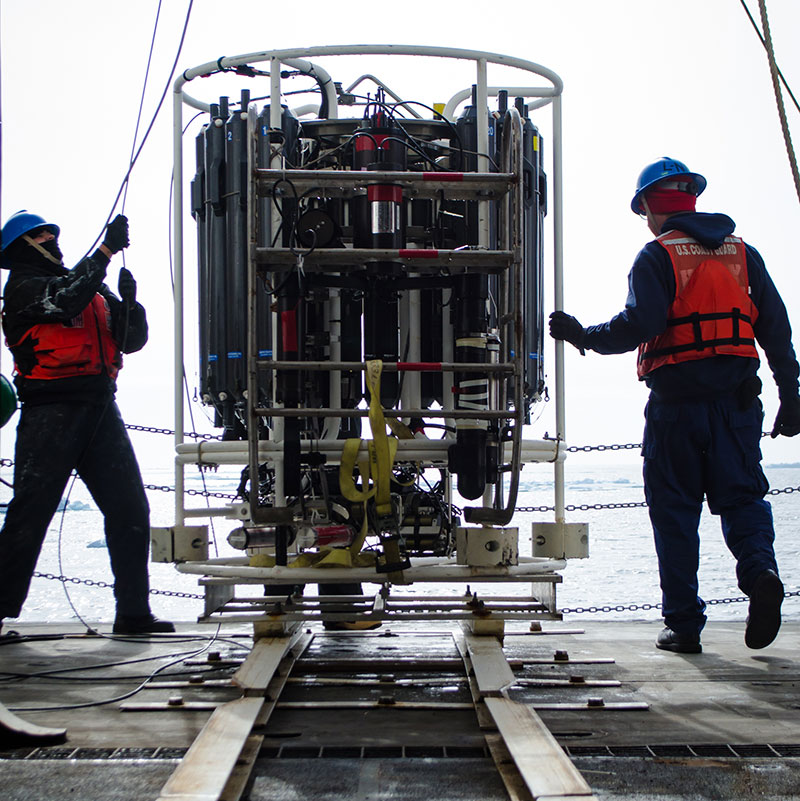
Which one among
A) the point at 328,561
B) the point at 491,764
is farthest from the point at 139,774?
the point at 328,561

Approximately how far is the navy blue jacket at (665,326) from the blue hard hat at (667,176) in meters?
0.22

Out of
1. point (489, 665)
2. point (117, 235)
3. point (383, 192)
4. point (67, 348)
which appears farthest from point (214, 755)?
point (117, 235)

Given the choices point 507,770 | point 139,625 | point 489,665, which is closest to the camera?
point 507,770

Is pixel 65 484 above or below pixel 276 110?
below

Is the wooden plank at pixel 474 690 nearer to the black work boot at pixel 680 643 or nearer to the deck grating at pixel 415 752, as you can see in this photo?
the deck grating at pixel 415 752

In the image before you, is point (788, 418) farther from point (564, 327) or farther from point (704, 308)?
point (564, 327)

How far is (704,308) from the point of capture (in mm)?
4527

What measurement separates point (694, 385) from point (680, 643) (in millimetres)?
1143

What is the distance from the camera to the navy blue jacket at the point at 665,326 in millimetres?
4496

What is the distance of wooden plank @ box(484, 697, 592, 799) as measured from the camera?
7.76 feet

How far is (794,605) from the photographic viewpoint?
26.2ft

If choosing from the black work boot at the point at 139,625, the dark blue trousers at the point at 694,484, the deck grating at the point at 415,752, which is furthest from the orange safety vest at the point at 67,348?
the dark blue trousers at the point at 694,484

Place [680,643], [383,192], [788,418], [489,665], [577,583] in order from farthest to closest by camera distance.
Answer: [577,583]
[788,418]
[680,643]
[383,192]
[489,665]

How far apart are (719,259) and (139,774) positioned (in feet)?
10.9
